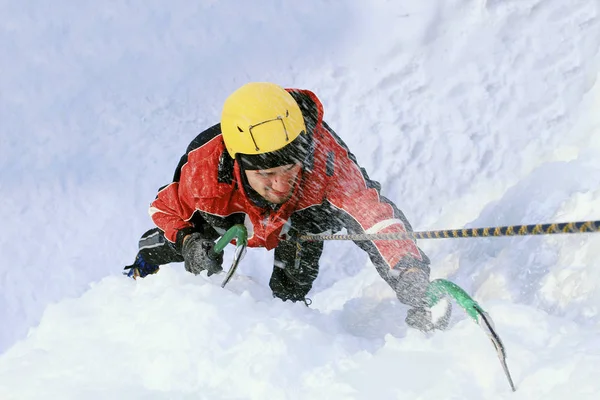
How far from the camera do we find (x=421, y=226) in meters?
4.84

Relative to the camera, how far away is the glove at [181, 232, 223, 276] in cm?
272

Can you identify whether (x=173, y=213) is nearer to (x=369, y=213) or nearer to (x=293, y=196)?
(x=293, y=196)

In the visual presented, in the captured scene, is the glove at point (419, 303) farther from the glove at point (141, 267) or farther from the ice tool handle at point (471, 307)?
the glove at point (141, 267)

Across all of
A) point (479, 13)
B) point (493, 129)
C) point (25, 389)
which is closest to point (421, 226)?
point (493, 129)

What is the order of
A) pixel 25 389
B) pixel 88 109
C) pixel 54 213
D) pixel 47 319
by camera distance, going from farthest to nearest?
pixel 88 109 → pixel 54 213 → pixel 47 319 → pixel 25 389

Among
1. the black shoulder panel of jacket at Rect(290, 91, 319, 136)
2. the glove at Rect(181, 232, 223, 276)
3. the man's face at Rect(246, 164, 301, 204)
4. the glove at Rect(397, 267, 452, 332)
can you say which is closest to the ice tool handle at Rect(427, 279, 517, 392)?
the glove at Rect(397, 267, 452, 332)

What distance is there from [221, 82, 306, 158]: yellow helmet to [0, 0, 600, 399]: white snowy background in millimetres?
522

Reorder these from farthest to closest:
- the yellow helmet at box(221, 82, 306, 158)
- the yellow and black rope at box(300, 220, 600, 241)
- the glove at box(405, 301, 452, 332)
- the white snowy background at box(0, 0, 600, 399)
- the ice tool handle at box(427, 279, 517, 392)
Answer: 1. the yellow helmet at box(221, 82, 306, 158)
2. the glove at box(405, 301, 452, 332)
3. the white snowy background at box(0, 0, 600, 399)
4. the ice tool handle at box(427, 279, 517, 392)
5. the yellow and black rope at box(300, 220, 600, 241)

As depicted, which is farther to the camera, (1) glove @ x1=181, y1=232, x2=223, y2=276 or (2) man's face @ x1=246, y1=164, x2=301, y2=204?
(1) glove @ x1=181, y1=232, x2=223, y2=276

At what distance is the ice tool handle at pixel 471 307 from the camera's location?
1564mm

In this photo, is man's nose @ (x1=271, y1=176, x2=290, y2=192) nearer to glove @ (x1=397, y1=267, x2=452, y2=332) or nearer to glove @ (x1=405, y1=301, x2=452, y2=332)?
glove @ (x1=397, y1=267, x2=452, y2=332)

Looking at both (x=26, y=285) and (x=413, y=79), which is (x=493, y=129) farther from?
(x=26, y=285)

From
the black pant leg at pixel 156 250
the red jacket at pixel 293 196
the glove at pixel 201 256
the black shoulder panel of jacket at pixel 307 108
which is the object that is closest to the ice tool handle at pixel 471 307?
the red jacket at pixel 293 196

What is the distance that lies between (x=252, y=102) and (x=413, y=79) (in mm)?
3366
